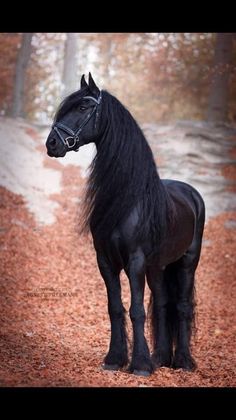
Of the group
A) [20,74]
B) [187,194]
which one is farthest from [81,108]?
[20,74]

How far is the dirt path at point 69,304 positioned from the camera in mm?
4223

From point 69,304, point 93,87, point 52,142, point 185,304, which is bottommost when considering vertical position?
point 69,304

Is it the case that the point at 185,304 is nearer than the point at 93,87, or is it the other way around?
the point at 93,87

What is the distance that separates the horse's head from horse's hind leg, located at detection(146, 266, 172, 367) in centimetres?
133

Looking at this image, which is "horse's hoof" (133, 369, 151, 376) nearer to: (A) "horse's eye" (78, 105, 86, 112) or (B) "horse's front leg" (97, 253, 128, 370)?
(B) "horse's front leg" (97, 253, 128, 370)

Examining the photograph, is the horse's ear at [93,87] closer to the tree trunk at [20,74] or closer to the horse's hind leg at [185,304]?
the horse's hind leg at [185,304]

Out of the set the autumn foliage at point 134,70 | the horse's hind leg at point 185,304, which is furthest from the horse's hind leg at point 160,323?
the autumn foliage at point 134,70

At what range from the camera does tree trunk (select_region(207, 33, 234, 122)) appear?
10180 millimetres

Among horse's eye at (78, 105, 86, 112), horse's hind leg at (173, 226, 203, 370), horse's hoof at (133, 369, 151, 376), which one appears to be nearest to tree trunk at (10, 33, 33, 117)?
horse's hind leg at (173, 226, 203, 370)

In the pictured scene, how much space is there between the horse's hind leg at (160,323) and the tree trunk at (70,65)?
7.60 m

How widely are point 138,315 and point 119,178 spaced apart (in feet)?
3.15

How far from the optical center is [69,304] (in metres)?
6.70

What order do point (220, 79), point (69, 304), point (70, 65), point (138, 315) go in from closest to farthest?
point (138, 315) → point (69, 304) → point (220, 79) → point (70, 65)

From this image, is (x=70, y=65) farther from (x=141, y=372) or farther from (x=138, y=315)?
(x=141, y=372)
